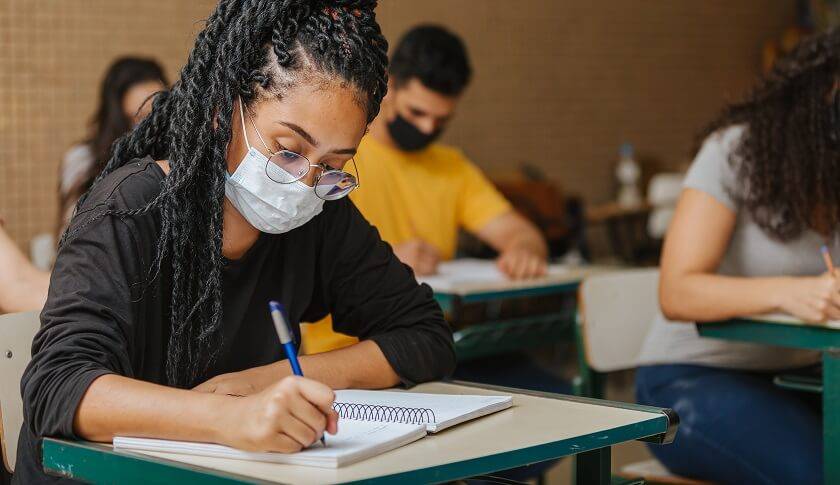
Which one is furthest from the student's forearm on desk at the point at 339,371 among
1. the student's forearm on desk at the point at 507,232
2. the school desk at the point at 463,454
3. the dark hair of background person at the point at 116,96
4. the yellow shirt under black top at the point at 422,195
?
the dark hair of background person at the point at 116,96

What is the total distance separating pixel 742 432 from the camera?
2166 mm

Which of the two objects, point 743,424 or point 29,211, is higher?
point 29,211

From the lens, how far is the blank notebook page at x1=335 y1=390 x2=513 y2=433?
1.34m

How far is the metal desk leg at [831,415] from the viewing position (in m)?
1.92

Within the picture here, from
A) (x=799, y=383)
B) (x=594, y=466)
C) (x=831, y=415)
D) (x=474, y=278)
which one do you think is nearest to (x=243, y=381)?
(x=594, y=466)

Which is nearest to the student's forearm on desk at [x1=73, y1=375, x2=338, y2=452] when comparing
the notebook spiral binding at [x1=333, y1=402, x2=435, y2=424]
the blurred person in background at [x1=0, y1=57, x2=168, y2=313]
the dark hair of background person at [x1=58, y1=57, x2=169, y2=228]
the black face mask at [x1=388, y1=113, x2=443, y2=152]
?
the notebook spiral binding at [x1=333, y1=402, x2=435, y2=424]

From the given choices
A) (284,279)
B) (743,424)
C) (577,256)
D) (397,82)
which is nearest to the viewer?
(284,279)

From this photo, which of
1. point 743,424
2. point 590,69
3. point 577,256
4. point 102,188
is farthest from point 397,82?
point 590,69

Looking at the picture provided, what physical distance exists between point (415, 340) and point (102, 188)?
1.78ft

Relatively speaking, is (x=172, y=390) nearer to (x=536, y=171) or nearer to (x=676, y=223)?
(x=676, y=223)

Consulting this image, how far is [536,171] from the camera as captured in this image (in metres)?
6.35

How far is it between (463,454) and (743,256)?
142 cm

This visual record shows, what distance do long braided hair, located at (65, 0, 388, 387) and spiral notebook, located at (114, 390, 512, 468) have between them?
0.25m

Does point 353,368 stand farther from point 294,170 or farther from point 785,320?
point 785,320
